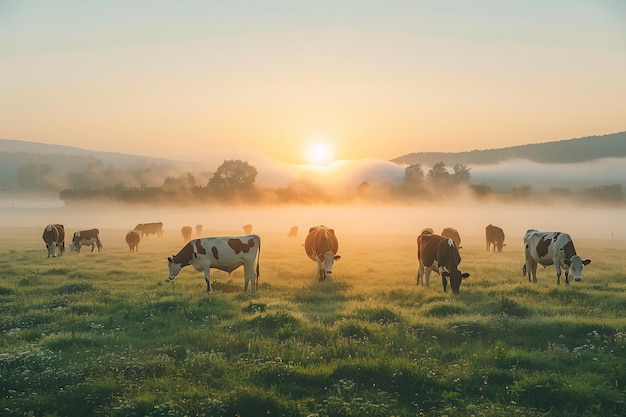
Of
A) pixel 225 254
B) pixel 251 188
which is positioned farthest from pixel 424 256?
pixel 251 188

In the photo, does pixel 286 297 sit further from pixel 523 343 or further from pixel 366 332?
pixel 523 343

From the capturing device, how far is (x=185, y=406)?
29.9ft

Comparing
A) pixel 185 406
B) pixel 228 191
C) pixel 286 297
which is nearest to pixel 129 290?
pixel 286 297

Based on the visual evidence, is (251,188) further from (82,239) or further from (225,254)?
(225,254)

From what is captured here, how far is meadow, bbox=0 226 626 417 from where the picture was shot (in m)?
9.34

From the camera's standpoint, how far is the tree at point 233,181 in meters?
107

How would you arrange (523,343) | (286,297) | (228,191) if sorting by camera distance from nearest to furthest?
1. (523,343)
2. (286,297)
3. (228,191)

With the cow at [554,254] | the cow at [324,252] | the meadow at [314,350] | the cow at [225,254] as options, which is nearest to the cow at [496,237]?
the cow at [554,254]

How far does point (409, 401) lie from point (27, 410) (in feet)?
23.4

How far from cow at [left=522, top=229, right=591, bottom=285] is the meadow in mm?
879

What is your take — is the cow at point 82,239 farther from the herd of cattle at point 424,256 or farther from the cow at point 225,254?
the cow at point 225,254

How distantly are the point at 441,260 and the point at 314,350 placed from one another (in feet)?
31.6

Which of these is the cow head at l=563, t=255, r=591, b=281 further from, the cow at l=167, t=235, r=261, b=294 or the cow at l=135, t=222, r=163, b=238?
the cow at l=135, t=222, r=163, b=238

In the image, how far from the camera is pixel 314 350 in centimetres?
1191
